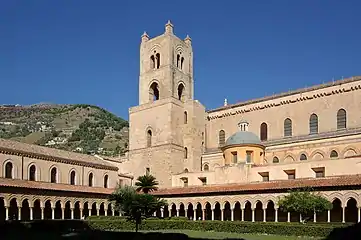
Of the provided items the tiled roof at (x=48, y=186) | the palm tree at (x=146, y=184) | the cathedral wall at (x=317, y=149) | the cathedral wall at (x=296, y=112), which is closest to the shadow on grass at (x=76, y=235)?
the tiled roof at (x=48, y=186)

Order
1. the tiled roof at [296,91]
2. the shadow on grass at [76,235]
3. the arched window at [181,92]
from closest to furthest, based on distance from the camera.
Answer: the shadow on grass at [76,235], the tiled roof at [296,91], the arched window at [181,92]

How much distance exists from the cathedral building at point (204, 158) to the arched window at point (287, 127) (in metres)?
0.10

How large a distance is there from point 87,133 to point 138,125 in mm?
61818

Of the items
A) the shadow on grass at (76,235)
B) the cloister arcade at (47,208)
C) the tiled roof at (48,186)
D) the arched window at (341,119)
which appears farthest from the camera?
the arched window at (341,119)

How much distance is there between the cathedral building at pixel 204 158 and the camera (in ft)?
128

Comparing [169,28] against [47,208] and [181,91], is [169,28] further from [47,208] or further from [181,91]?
[47,208]

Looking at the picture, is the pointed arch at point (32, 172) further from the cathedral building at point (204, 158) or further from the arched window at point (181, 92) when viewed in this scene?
the arched window at point (181, 92)

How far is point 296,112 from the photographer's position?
47.5 metres

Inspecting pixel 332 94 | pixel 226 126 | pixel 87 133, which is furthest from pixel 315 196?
pixel 87 133

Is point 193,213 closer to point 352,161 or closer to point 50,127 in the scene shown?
point 352,161

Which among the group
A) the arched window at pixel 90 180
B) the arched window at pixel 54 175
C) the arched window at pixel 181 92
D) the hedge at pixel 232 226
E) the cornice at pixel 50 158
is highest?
the arched window at pixel 181 92

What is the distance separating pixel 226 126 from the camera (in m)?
53.3

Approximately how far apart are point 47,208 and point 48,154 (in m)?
5.11

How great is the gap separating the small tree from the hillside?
6472 centimetres
